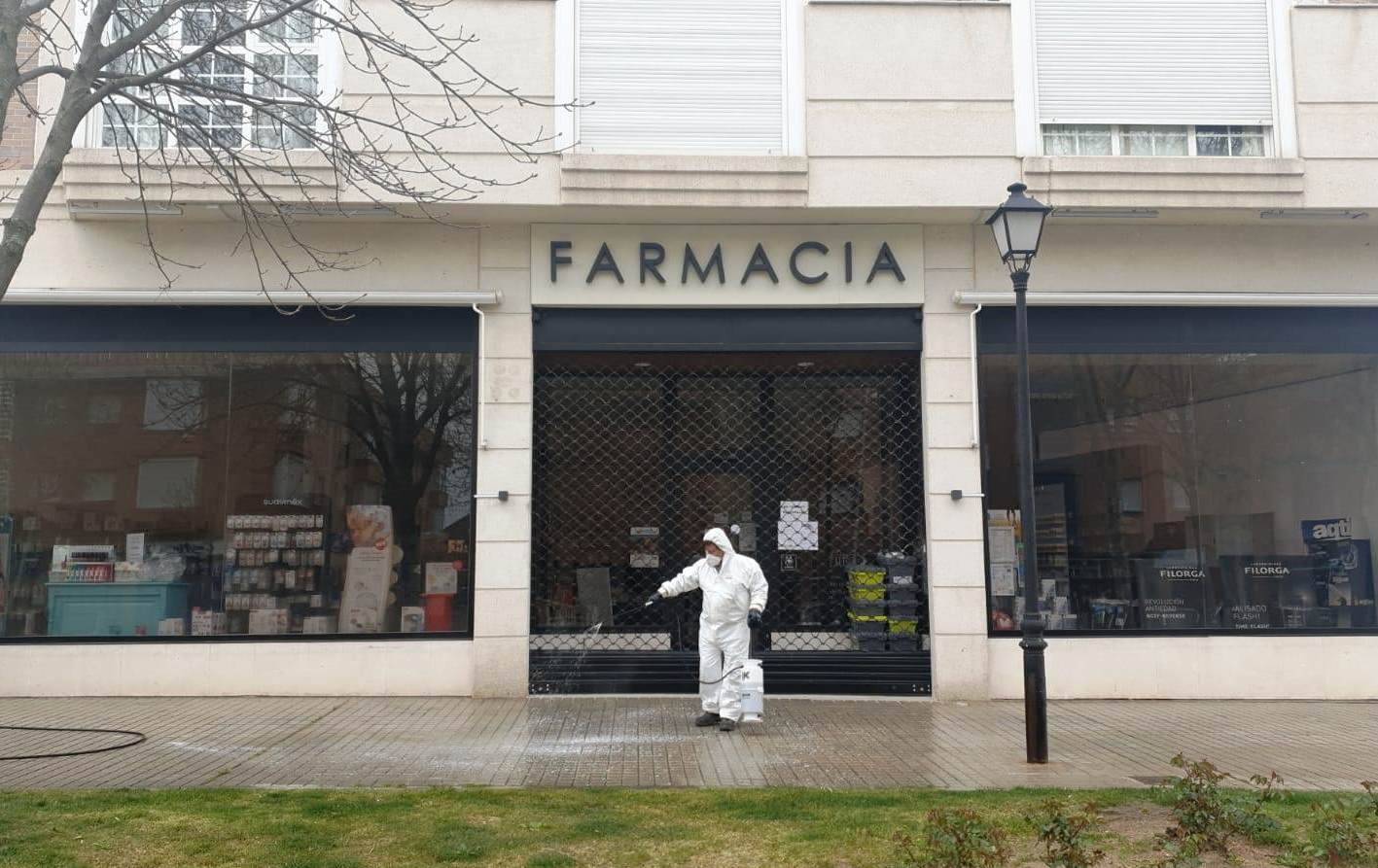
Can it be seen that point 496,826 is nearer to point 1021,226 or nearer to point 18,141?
point 1021,226

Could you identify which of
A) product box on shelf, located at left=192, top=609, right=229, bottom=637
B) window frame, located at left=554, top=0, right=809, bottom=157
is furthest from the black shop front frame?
product box on shelf, located at left=192, top=609, right=229, bottom=637

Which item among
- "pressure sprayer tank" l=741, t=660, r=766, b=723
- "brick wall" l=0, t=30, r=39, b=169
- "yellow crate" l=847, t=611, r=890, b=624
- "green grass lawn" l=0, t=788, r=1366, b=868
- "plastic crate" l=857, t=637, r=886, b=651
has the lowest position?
"green grass lawn" l=0, t=788, r=1366, b=868

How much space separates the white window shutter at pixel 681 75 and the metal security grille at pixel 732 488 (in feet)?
7.17

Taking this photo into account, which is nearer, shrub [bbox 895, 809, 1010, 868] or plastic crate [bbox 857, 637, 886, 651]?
shrub [bbox 895, 809, 1010, 868]

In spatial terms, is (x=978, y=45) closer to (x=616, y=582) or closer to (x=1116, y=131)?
(x=1116, y=131)

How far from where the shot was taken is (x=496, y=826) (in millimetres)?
6285

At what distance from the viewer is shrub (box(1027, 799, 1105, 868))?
4984 millimetres

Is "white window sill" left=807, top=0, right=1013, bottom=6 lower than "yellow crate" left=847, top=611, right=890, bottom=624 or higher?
higher

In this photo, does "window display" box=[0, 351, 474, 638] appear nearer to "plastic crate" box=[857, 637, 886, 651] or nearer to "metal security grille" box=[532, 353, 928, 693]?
"metal security grille" box=[532, 353, 928, 693]

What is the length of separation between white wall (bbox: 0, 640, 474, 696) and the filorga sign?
12.5 feet

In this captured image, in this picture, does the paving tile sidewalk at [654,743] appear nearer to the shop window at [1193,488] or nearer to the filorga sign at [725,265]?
the shop window at [1193,488]

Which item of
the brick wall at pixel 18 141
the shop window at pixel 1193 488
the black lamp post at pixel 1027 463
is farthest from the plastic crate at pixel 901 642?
the brick wall at pixel 18 141

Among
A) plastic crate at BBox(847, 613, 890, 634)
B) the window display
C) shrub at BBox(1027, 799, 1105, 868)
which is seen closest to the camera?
shrub at BBox(1027, 799, 1105, 868)

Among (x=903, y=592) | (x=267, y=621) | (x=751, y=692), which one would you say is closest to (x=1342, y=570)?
(x=903, y=592)
